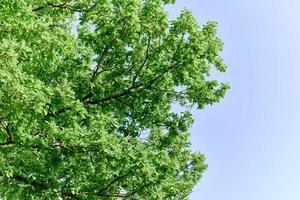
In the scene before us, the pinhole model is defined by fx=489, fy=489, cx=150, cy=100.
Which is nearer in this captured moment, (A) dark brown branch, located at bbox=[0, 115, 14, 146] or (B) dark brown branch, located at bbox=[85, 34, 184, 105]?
(A) dark brown branch, located at bbox=[0, 115, 14, 146]

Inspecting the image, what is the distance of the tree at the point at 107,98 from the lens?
1478 centimetres

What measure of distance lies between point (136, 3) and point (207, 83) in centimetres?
398

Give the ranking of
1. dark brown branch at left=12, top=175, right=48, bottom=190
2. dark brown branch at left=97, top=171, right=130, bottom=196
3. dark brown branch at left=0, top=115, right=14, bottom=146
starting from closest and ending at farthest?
1. dark brown branch at left=0, top=115, right=14, bottom=146
2. dark brown branch at left=12, top=175, right=48, bottom=190
3. dark brown branch at left=97, top=171, right=130, bottom=196

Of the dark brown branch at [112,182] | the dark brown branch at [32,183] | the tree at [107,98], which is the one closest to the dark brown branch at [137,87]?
the tree at [107,98]

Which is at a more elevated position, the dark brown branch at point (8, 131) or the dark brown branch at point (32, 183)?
the dark brown branch at point (8, 131)

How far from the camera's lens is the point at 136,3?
16.1 metres

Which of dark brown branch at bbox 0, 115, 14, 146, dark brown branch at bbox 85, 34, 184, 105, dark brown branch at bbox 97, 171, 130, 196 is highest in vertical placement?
dark brown branch at bbox 85, 34, 184, 105

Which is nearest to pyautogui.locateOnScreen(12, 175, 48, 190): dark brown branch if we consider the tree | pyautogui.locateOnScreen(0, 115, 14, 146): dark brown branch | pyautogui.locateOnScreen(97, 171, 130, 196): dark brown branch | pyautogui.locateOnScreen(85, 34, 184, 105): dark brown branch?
the tree

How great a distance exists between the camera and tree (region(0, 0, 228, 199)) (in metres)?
14.8

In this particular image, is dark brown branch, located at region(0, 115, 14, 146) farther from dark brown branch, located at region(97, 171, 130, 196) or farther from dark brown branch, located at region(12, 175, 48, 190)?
dark brown branch, located at region(97, 171, 130, 196)

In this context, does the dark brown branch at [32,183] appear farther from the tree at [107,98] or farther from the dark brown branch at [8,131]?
the dark brown branch at [8,131]

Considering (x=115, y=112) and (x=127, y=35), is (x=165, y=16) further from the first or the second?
(x=115, y=112)

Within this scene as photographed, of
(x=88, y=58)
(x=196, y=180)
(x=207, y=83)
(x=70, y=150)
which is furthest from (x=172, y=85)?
(x=196, y=180)

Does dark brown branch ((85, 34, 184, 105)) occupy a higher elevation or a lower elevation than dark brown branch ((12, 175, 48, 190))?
higher
